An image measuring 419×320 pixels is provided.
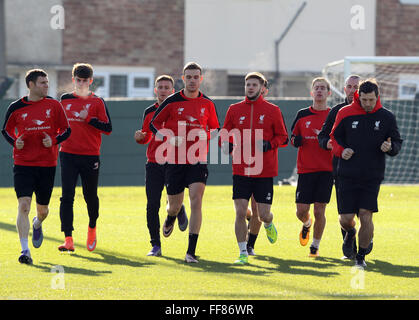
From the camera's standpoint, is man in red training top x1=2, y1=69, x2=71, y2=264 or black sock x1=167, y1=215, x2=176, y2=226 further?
black sock x1=167, y1=215, x2=176, y2=226

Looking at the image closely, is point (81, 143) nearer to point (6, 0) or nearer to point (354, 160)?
point (354, 160)

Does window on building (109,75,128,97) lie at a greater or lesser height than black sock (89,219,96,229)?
greater

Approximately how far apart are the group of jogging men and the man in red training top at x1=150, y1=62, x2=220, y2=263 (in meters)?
0.01

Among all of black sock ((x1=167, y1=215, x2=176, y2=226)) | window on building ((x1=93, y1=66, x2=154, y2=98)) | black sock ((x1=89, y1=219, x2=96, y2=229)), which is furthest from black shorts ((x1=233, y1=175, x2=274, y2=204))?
window on building ((x1=93, y1=66, x2=154, y2=98))

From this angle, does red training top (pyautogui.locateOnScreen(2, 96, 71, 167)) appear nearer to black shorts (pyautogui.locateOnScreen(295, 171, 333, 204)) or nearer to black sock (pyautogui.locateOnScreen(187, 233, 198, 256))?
black sock (pyautogui.locateOnScreen(187, 233, 198, 256))

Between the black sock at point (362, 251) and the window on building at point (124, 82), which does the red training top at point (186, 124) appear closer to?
the black sock at point (362, 251)

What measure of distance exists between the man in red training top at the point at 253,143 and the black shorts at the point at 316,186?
2.45 feet

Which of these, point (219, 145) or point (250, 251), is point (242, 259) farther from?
point (219, 145)

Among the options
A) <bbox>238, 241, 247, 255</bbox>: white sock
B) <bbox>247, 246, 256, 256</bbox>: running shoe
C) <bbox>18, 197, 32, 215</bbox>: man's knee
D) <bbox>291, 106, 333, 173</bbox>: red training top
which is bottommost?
<bbox>247, 246, 256, 256</bbox>: running shoe

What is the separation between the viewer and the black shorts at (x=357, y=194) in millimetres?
9312

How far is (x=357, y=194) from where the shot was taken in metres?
9.41

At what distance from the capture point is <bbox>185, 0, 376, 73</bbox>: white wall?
2955cm
